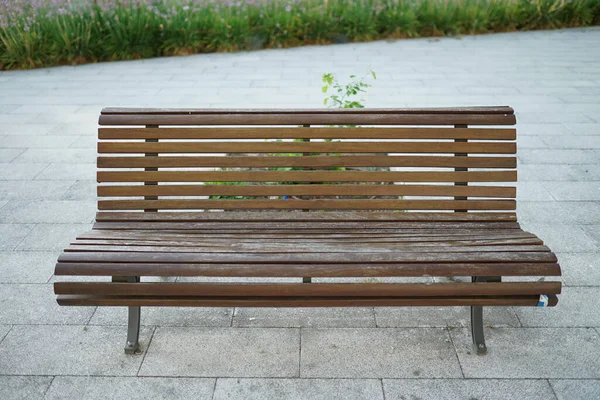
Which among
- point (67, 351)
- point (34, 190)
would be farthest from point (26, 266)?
point (34, 190)

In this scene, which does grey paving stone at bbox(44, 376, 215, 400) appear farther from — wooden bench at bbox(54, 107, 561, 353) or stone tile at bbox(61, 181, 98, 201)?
stone tile at bbox(61, 181, 98, 201)

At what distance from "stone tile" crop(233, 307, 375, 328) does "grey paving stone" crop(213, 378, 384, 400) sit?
1.48 feet

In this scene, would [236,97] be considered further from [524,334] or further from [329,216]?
[524,334]

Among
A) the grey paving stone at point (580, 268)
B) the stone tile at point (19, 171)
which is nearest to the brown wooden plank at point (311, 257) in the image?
the grey paving stone at point (580, 268)

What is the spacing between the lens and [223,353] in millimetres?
3133

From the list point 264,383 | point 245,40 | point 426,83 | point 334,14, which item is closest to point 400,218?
point 264,383

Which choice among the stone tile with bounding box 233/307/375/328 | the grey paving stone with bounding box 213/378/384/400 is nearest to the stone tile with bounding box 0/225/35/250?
the stone tile with bounding box 233/307/375/328

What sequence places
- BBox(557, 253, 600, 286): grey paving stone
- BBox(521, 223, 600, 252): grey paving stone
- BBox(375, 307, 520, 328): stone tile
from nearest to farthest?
BBox(375, 307, 520, 328): stone tile
BBox(557, 253, 600, 286): grey paving stone
BBox(521, 223, 600, 252): grey paving stone

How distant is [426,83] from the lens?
843 centimetres

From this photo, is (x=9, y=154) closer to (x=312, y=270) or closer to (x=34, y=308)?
(x=34, y=308)

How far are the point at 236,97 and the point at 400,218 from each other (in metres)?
4.75

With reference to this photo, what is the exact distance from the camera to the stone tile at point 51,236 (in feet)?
13.8

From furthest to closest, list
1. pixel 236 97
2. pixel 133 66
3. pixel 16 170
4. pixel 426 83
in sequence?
pixel 133 66, pixel 426 83, pixel 236 97, pixel 16 170

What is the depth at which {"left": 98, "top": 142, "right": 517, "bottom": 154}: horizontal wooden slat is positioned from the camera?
11.3 ft
